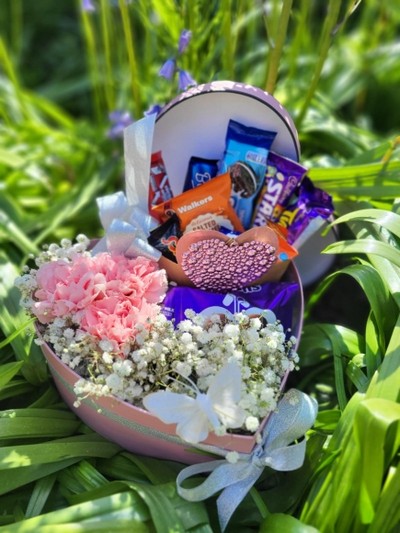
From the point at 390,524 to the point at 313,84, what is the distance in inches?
27.3

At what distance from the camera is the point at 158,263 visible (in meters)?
0.92

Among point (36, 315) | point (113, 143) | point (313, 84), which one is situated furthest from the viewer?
point (113, 143)

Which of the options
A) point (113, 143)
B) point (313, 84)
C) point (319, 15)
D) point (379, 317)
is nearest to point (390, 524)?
point (379, 317)

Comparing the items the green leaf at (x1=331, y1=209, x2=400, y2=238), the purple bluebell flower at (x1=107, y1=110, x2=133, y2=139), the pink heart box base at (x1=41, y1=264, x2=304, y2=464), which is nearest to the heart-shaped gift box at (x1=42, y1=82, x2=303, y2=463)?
the pink heart box base at (x1=41, y1=264, x2=304, y2=464)

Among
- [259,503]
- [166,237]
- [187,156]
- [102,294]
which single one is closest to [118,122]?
[187,156]

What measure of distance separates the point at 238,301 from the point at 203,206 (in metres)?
0.15

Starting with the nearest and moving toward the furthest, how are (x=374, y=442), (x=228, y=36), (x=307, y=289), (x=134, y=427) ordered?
(x=374, y=442) → (x=134, y=427) → (x=228, y=36) → (x=307, y=289)

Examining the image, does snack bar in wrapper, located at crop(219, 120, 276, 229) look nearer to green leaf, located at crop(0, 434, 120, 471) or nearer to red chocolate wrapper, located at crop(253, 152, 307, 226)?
red chocolate wrapper, located at crop(253, 152, 307, 226)

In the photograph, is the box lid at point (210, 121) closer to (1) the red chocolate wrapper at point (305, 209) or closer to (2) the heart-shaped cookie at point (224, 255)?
(1) the red chocolate wrapper at point (305, 209)

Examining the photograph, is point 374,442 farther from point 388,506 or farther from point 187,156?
point 187,156

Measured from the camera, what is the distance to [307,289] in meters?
1.22

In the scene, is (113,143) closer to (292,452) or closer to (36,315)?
(36,315)

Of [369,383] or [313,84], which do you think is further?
[313,84]

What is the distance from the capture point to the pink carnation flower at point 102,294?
0.79 meters
